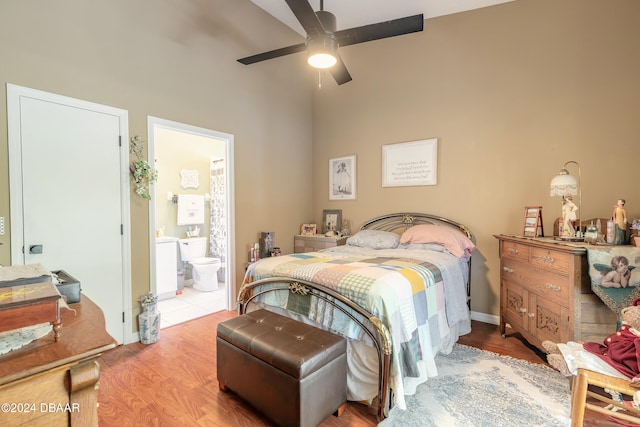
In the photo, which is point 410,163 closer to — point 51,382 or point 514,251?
point 514,251

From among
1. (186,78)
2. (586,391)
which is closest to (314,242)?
(186,78)

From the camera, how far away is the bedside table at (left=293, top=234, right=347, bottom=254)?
4.31 meters

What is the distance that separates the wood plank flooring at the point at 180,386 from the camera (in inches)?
74.3

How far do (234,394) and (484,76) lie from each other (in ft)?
13.4

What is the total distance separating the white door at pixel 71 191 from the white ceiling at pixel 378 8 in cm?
255

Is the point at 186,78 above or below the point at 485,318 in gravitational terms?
above

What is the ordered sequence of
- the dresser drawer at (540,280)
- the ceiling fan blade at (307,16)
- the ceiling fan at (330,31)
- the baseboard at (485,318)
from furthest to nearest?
the baseboard at (485,318), the dresser drawer at (540,280), the ceiling fan at (330,31), the ceiling fan blade at (307,16)

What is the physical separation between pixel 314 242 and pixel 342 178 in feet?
3.57

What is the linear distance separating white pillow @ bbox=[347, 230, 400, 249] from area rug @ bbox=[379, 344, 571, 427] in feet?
4.41

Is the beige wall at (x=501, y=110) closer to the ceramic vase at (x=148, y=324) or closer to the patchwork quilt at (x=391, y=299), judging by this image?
the patchwork quilt at (x=391, y=299)

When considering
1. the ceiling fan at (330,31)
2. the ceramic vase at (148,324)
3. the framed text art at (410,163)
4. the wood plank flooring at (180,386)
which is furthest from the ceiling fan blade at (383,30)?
the ceramic vase at (148,324)

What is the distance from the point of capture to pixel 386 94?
13.8 ft

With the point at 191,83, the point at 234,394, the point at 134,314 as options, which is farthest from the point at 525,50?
the point at 134,314

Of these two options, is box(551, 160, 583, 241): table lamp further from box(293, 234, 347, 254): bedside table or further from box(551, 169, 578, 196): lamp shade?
box(293, 234, 347, 254): bedside table
